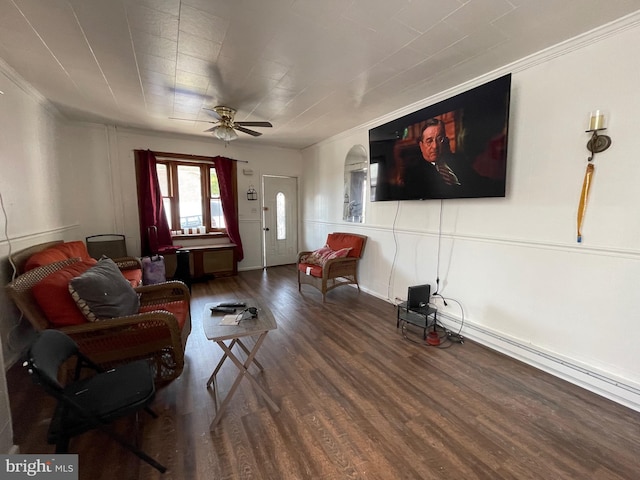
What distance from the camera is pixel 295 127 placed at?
425 centimetres

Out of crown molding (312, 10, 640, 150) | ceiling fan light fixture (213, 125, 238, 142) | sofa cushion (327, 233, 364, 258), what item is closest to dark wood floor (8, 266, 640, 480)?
sofa cushion (327, 233, 364, 258)

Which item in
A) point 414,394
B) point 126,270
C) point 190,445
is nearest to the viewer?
point 190,445

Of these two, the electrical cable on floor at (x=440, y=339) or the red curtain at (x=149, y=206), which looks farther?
the red curtain at (x=149, y=206)

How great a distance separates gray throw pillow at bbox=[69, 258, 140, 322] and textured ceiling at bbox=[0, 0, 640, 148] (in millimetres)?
1690

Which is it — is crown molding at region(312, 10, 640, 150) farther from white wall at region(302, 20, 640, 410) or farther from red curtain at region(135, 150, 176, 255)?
red curtain at region(135, 150, 176, 255)

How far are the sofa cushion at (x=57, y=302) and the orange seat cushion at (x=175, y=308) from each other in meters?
0.47

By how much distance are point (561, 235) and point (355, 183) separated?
2.90 metres

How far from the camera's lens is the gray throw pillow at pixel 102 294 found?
1.73 metres

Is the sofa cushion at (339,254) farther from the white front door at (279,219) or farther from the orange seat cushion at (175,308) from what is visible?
the white front door at (279,219)

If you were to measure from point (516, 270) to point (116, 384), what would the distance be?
10.1 ft

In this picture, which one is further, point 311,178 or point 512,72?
point 311,178

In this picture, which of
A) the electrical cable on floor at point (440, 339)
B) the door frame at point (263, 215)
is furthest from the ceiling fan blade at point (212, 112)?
the electrical cable on floor at point (440, 339)

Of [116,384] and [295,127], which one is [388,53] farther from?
[116,384]

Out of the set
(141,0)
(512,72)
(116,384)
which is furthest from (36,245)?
(512,72)
